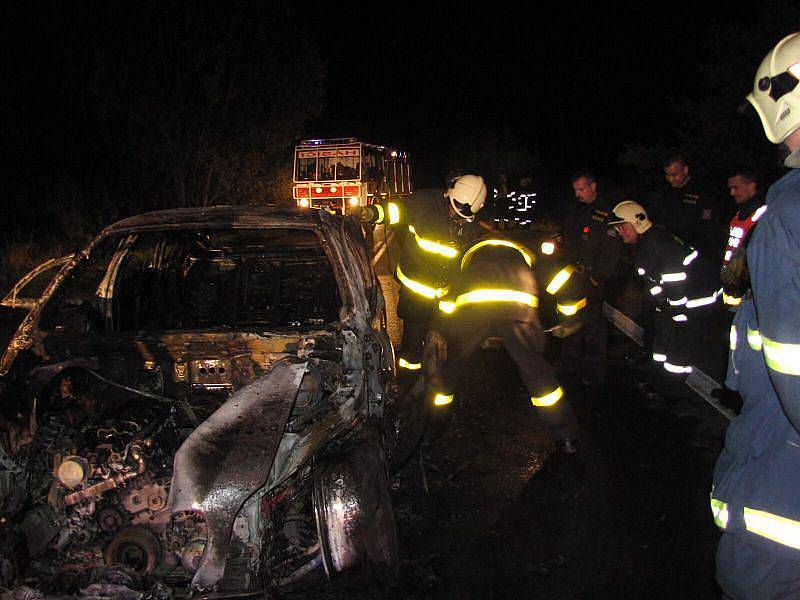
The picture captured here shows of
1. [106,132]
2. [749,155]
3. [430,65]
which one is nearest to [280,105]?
[106,132]

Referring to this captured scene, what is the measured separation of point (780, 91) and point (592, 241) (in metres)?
4.38

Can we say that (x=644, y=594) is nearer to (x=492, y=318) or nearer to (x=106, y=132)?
(x=492, y=318)

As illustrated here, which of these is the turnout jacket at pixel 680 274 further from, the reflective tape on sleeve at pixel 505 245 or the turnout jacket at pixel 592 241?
the reflective tape on sleeve at pixel 505 245

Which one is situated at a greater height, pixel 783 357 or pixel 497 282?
pixel 783 357

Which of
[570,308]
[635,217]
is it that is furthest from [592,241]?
[570,308]

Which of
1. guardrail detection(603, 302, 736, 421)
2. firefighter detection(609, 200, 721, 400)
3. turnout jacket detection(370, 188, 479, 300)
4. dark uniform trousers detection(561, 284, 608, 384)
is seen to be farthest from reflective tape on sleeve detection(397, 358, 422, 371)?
guardrail detection(603, 302, 736, 421)

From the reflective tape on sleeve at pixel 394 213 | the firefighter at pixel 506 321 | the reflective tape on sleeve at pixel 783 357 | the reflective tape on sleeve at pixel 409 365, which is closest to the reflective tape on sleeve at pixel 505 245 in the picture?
the firefighter at pixel 506 321

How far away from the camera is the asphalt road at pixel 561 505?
332 centimetres

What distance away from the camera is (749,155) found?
13953 mm

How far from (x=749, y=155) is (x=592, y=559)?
12.9 metres

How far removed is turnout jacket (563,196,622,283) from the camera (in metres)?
6.18

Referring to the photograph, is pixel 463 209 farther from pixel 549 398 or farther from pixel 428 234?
pixel 549 398

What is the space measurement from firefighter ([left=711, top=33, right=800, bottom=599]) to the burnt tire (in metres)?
1.35

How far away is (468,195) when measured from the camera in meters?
4.93
